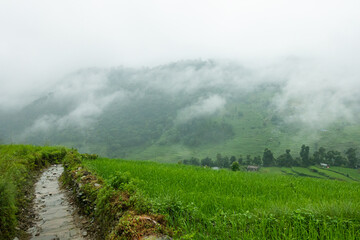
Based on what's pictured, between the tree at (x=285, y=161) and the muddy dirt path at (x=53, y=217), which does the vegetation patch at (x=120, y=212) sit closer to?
the muddy dirt path at (x=53, y=217)

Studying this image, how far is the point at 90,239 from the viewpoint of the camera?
24.4 feet

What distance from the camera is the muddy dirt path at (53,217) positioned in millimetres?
7902

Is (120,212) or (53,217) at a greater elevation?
(120,212)

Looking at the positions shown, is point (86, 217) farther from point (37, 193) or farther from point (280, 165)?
point (280, 165)

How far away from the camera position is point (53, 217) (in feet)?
31.2

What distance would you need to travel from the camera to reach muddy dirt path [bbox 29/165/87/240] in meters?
7.90

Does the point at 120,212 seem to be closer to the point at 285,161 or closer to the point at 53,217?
the point at 53,217

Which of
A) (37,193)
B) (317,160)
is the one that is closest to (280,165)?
(317,160)

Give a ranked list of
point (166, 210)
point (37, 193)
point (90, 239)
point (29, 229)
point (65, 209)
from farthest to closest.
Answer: point (37, 193)
point (65, 209)
point (29, 229)
point (90, 239)
point (166, 210)

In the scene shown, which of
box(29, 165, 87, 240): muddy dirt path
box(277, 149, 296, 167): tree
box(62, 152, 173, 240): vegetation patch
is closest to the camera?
box(62, 152, 173, 240): vegetation patch

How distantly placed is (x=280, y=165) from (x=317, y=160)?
86.0ft

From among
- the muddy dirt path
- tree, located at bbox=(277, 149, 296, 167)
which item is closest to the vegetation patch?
the muddy dirt path

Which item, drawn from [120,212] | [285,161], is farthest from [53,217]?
[285,161]

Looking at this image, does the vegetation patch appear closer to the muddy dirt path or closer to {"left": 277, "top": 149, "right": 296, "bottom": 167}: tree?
the muddy dirt path
